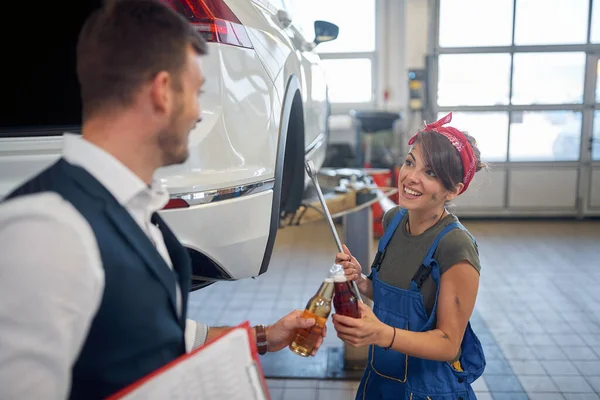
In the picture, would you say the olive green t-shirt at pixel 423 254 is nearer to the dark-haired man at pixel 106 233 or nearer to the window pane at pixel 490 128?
the dark-haired man at pixel 106 233

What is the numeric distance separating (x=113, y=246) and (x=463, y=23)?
20.9ft

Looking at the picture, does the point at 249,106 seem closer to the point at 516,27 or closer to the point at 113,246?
the point at 113,246

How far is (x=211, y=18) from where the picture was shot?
154 centimetres

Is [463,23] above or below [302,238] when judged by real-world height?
above

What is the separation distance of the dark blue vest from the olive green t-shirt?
0.85 m

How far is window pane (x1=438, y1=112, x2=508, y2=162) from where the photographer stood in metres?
6.50

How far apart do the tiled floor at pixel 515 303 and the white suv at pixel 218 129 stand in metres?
1.33

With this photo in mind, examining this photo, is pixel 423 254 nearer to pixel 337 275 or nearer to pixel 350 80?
pixel 337 275

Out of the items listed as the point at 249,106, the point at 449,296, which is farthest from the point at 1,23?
the point at 449,296

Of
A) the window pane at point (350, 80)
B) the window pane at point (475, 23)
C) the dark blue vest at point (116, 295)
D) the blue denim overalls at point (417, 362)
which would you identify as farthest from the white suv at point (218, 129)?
the window pane at point (350, 80)

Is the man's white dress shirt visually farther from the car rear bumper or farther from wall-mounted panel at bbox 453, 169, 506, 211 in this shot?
wall-mounted panel at bbox 453, 169, 506, 211

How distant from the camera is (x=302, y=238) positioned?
5.91m

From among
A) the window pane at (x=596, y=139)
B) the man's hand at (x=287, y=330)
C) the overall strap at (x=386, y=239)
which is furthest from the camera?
the window pane at (x=596, y=139)

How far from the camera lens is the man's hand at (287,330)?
128cm
